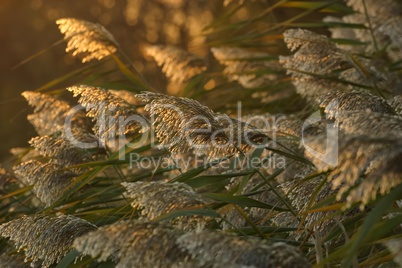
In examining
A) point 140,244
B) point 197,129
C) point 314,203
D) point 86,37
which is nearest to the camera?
point 140,244

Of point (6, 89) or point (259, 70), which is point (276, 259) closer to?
point (259, 70)

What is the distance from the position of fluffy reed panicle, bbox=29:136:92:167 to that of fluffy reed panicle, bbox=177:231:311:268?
4.47ft

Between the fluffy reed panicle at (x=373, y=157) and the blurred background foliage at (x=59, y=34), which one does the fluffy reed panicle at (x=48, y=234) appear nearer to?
the fluffy reed panicle at (x=373, y=157)

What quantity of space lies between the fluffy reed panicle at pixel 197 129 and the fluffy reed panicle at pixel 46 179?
2.38 feet

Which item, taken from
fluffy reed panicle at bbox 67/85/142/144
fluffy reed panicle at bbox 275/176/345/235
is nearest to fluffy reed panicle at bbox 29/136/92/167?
fluffy reed panicle at bbox 67/85/142/144

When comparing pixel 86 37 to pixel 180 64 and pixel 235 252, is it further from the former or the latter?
pixel 235 252

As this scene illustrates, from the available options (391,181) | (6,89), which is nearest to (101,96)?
(391,181)

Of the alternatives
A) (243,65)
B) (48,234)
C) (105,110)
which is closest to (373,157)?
(48,234)

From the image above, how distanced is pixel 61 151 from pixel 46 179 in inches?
5.7

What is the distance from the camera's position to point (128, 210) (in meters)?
2.89

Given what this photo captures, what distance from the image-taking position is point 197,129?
2.42 metres

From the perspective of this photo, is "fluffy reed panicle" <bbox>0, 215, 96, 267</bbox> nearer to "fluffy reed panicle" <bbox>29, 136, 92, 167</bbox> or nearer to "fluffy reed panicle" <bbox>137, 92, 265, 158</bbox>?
"fluffy reed panicle" <bbox>137, 92, 265, 158</bbox>

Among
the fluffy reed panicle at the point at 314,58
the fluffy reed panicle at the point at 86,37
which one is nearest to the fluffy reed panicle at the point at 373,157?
the fluffy reed panicle at the point at 314,58

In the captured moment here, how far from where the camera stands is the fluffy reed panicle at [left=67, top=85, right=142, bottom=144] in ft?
9.25
